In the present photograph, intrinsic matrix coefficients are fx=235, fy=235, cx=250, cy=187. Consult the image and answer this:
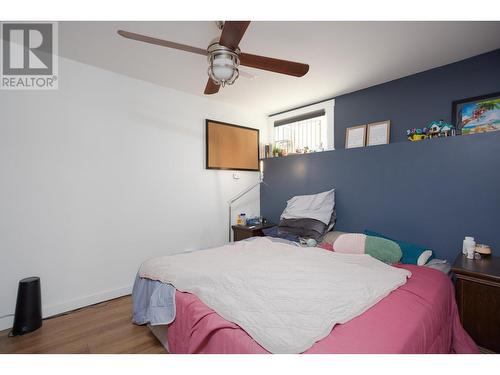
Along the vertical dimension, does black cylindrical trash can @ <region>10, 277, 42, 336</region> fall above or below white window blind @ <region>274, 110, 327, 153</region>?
below

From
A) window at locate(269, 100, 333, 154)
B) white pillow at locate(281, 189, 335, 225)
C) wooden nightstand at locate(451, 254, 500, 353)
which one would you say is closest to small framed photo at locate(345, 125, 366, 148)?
window at locate(269, 100, 333, 154)

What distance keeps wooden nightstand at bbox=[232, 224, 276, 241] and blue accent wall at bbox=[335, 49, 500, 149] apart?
1557 mm

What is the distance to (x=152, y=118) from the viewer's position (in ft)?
9.34

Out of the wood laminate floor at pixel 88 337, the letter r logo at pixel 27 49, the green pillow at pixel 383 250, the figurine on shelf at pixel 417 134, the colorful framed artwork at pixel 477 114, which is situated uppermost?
the letter r logo at pixel 27 49

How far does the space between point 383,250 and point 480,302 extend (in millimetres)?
655

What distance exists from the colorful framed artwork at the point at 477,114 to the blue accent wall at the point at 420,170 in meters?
0.06

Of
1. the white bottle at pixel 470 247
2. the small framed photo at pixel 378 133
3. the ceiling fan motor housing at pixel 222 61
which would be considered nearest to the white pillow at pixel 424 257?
the white bottle at pixel 470 247

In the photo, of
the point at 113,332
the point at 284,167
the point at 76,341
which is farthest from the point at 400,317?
the point at 284,167

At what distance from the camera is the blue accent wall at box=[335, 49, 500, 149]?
2162 millimetres

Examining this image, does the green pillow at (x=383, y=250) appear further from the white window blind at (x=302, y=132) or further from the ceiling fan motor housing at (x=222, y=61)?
the ceiling fan motor housing at (x=222, y=61)

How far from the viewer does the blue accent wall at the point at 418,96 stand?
2162 mm

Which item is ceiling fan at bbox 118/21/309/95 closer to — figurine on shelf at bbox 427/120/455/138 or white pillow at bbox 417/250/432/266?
figurine on shelf at bbox 427/120/455/138

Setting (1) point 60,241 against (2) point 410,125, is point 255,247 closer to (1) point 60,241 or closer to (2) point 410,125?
(1) point 60,241
